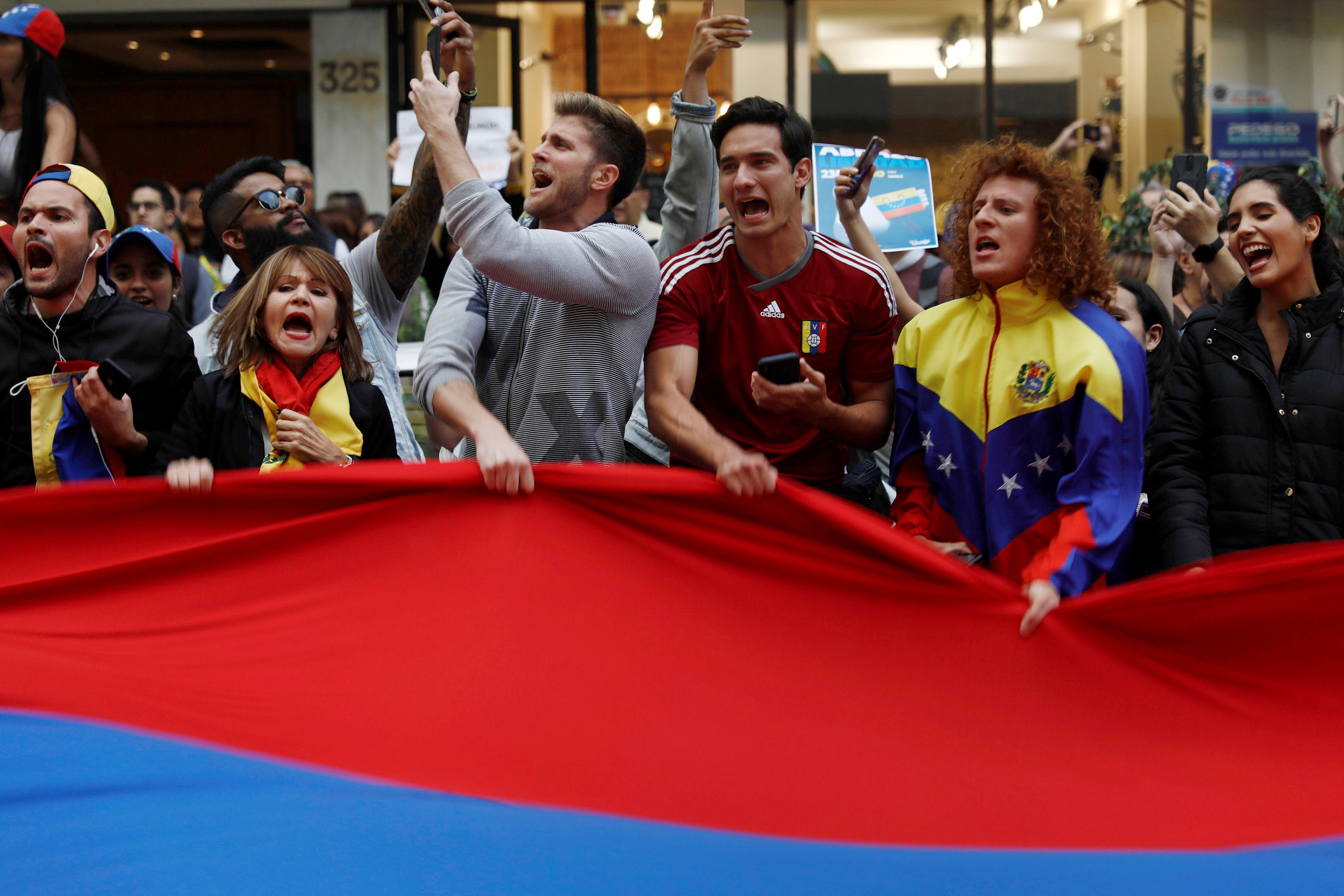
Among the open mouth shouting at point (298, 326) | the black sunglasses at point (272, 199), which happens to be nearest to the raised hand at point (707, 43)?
the open mouth shouting at point (298, 326)

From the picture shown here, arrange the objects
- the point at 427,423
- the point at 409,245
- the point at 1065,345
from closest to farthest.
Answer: the point at 1065,345 < the point at 427,423 < the point at 409,245

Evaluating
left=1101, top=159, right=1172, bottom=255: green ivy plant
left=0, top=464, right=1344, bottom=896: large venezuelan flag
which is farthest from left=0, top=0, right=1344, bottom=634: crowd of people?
left=1101, top=159, right=1172, bottom=255: green ivy plant

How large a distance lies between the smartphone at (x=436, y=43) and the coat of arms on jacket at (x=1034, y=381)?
180 centimetres

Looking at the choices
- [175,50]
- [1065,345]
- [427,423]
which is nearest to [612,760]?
[427,423]

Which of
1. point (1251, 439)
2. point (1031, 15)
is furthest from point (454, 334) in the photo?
point (1031, 15)

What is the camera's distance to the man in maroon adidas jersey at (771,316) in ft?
11.8

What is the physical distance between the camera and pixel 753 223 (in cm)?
362

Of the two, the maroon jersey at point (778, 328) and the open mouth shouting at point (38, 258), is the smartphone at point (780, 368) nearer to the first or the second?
the maroon jersey at point (778, 328)

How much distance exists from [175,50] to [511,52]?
15.8 ft

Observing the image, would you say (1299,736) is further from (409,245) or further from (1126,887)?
(409,245)

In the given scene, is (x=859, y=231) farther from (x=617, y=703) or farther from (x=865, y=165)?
(x=617, y=703)

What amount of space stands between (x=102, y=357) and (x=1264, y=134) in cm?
1191

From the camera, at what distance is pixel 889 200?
17.5ft

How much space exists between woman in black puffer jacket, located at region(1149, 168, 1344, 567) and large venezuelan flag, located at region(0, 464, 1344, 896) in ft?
1.63
